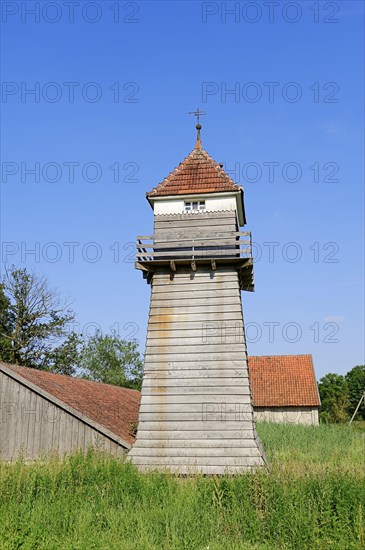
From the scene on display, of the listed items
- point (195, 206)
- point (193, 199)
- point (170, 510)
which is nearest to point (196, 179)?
point (193, 199)

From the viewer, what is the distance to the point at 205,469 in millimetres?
15117

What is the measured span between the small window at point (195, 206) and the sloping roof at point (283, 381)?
2355 cm

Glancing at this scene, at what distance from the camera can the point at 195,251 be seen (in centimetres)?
1691

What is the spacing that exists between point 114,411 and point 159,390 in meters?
5.08

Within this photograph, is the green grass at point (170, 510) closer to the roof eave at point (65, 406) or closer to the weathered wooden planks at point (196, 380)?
the weathered wooden planks at point (196, 380)

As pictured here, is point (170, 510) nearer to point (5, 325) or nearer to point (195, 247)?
point (195, 247)

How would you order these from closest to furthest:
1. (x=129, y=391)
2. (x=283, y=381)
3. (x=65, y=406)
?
(x=65, y=406) < (x=129, y=391) < (x=283, y=381)

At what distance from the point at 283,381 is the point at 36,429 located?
87.2 ft

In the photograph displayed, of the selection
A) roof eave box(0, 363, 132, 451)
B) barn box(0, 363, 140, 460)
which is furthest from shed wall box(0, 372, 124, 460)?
roof eave box(0, 363, 132, 451)

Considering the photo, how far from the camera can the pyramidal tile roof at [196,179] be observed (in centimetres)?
1769

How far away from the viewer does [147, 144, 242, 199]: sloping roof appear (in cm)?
1767

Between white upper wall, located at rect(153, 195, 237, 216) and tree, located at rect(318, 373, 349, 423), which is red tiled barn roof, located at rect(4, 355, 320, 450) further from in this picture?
white upper wall, located at rect(153, 195, 237, 216)

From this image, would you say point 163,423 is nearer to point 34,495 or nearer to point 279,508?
point 34,495

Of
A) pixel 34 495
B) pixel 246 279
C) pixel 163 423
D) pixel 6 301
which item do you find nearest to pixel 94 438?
pixel 163 423
